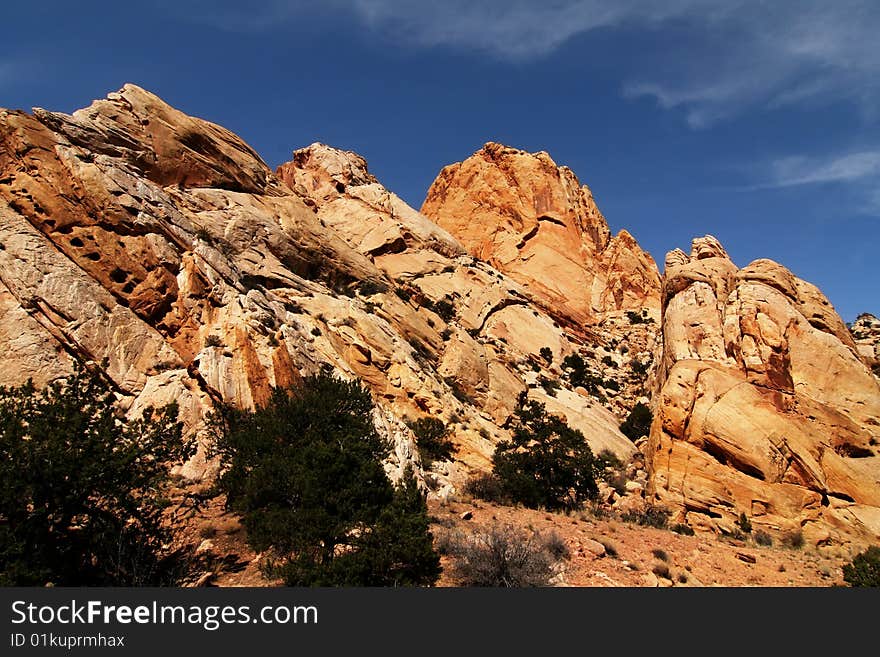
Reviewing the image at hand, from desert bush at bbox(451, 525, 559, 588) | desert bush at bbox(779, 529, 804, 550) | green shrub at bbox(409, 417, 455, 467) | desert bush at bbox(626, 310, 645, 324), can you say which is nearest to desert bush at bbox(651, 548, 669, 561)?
desert bush at bbox(451, 525, 559, 588)

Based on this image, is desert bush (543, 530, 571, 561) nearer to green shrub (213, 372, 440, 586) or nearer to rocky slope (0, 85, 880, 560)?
green shrub (213, 372, 440, 586)

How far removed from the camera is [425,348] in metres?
32.7

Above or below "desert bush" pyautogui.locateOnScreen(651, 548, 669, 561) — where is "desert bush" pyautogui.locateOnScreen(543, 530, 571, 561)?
above

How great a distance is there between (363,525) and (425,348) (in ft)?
71.2

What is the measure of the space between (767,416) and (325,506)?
19803 millimetres

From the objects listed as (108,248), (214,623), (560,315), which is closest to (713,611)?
(214,623)

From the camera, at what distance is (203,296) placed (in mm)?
23219

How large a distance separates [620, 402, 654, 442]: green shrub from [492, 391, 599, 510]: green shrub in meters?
13.2

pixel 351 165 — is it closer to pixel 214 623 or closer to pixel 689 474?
pixel 689 474

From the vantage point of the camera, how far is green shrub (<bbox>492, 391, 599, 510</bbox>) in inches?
813

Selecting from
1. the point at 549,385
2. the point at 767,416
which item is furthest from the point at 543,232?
the point at 767,416

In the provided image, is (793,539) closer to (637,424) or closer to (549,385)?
(637,424)

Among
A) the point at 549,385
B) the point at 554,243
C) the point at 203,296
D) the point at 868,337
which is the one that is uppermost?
the point at 554,243

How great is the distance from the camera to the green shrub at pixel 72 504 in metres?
8.75
